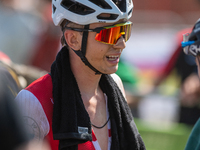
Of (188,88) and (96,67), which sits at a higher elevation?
(96,67)

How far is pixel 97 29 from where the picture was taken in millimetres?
2621

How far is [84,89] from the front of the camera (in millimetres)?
2844

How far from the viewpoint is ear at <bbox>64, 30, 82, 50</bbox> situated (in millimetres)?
2715

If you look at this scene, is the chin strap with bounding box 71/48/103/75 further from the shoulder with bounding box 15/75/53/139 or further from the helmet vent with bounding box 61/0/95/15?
the shoulder with bounding box 15/75/53/139

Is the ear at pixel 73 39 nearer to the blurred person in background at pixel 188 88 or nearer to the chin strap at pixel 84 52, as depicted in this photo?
the chin strap at pixel 84 52

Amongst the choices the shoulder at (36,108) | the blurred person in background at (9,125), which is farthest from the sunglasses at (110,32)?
the blurred person in background at (9,125)

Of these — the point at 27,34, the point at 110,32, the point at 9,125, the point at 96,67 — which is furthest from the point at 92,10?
the point at 27,34

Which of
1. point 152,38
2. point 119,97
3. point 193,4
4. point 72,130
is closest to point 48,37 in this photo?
point 119,97

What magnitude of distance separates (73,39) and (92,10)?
0.33m

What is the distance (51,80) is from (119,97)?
0.70 meters

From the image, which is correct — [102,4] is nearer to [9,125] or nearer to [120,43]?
[120,43]

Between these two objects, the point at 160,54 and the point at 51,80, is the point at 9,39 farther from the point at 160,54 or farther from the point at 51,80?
the point at 160,54

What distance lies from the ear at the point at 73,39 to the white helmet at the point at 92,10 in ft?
0.43

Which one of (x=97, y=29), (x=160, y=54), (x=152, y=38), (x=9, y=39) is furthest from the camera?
(x=152, y=38)
